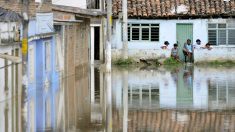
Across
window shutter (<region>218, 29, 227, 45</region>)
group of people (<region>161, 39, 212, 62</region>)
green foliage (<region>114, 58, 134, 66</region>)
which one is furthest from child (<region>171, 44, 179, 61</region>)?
window shutter (<region>218, 29, 227, 45</region>)

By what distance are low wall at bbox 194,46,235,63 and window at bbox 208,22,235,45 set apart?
3.01 ft

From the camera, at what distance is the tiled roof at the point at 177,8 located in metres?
48.9

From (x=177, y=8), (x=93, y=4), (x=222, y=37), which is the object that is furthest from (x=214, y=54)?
(x=93, y=4)

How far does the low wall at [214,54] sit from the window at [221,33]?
0.92 meters

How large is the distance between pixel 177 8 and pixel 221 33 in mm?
3547

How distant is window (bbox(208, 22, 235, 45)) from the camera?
162ft

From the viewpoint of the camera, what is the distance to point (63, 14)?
3591 cm

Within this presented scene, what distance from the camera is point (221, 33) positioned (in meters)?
49.4

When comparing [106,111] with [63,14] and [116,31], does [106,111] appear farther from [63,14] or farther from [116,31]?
[116,31]

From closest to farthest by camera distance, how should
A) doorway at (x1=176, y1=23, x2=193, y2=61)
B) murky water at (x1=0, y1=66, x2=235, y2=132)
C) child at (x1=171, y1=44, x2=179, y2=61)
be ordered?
murky water at (x1=0, y1=66, x2=235, y2=132), child at (x1=171, y1=44, x2=179, y2=61), doorway at (x1=176, y1=23, x2=193, y2=61)

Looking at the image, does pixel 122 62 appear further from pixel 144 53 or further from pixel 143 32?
pixel 143 32

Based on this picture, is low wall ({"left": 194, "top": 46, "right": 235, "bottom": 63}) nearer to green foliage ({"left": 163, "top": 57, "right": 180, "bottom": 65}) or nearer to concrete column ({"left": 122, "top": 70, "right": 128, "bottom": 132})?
green foliage ({"left": 163, "top": 57, "right": 180, "bottom": 65})

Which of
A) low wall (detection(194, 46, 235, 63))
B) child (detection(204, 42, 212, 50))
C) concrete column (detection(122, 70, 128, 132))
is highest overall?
child (detection(204, 42, 212, 50))

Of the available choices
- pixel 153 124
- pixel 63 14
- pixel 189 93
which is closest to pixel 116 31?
pixel 63 14
